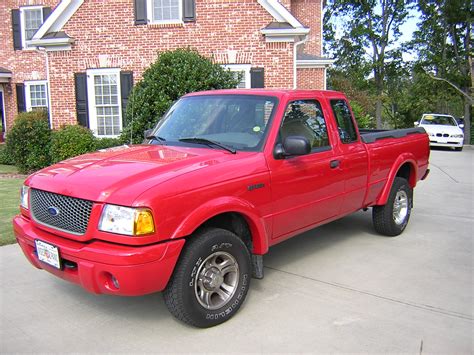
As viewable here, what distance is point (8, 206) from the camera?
7953mm

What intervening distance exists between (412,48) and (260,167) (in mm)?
33709

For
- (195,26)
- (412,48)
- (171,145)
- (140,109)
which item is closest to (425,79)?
(412,48)

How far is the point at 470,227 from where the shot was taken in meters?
6.74

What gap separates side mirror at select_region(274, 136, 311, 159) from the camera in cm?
398

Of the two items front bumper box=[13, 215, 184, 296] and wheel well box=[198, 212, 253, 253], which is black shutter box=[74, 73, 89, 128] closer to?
wheel well box=[198, 212, 253, 253]

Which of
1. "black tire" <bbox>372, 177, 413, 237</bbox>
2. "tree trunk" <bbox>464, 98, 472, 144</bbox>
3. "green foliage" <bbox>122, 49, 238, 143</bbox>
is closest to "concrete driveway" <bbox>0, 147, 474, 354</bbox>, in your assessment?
"black tire" <bbox>372, 177, 413, 237</bbox>

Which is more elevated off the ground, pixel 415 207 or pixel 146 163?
pixel 146 163

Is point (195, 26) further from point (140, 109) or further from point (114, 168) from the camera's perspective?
point (114, 168)

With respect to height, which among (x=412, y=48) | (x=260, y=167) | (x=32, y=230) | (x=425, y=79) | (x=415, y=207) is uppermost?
(x=412, y=48)

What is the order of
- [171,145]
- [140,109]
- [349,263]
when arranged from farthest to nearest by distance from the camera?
1. [140,109]
2. [349,263]
3. [171,145]

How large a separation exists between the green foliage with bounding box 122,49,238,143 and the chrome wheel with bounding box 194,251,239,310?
7568 mm

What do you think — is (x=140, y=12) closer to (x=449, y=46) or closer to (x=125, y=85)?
(x=125, y=85)

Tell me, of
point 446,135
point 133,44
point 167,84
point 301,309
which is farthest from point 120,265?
point 446,135

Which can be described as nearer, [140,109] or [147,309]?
[147,309]
